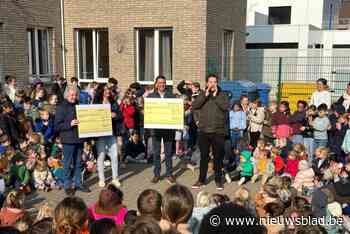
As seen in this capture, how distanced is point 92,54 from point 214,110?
897 centimetres

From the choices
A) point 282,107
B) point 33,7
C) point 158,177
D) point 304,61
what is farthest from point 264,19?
point 158,177

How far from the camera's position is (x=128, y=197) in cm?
716

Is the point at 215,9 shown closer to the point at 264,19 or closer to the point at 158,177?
the point at 158,177

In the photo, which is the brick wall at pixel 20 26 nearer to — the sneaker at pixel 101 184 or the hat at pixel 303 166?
the sneaker at pixel 101 184

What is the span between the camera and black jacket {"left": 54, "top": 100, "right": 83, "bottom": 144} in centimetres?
697

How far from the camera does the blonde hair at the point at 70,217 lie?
3.29 metres

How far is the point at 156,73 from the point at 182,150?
4.85m

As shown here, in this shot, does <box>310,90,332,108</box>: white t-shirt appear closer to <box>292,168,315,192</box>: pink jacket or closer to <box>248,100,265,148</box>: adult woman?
<box>248,100,265,148</box>: adult woman

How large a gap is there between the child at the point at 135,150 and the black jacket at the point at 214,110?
2.77 meters

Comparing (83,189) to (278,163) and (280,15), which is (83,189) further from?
(280,15)

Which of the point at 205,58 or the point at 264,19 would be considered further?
the point at 264,19

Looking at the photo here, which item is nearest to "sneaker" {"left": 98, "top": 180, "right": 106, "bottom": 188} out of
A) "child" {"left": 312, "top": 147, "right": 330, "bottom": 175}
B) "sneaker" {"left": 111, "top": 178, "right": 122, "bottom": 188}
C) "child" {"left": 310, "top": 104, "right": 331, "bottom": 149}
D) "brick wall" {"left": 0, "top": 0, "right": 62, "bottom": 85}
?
"sneaker" {"left": 111, "top": 178, "right": 122, "bottom": 188}

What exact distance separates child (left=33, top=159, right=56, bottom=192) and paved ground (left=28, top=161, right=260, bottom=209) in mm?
157

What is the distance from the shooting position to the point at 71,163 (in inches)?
282
